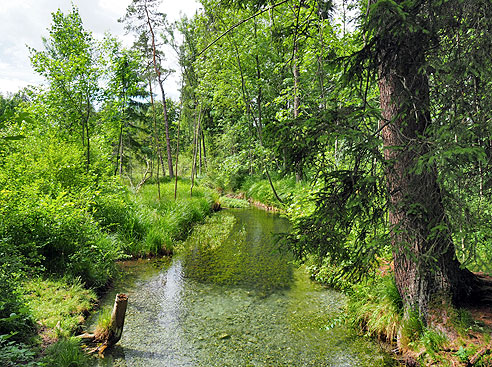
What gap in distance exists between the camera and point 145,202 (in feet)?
36.3

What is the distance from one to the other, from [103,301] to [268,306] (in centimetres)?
287

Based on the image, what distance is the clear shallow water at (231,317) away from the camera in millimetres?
3914

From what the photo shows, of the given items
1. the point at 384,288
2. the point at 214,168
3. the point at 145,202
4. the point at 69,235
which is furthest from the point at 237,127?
the point at 384,288

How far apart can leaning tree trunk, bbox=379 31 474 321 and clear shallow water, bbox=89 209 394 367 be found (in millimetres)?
1017

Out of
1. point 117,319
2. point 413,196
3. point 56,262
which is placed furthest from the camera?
point 56,262

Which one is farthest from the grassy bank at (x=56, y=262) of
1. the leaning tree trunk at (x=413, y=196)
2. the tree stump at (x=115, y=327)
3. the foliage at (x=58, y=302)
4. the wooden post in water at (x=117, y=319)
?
the leaning tree trunk at (x=413, y=196)

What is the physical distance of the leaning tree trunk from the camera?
284 centimetres

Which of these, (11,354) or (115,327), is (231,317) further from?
(11,354)

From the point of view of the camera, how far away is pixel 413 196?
3020mm

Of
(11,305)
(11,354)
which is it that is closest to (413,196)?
(11,354)

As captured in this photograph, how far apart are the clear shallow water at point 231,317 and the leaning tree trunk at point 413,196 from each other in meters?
1.02

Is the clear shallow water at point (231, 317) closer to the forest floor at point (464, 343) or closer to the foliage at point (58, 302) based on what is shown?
the forest floor at point (464, 343)

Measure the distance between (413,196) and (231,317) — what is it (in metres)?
3.44

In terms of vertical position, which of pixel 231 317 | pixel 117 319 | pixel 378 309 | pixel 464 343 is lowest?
pixel 231 317
